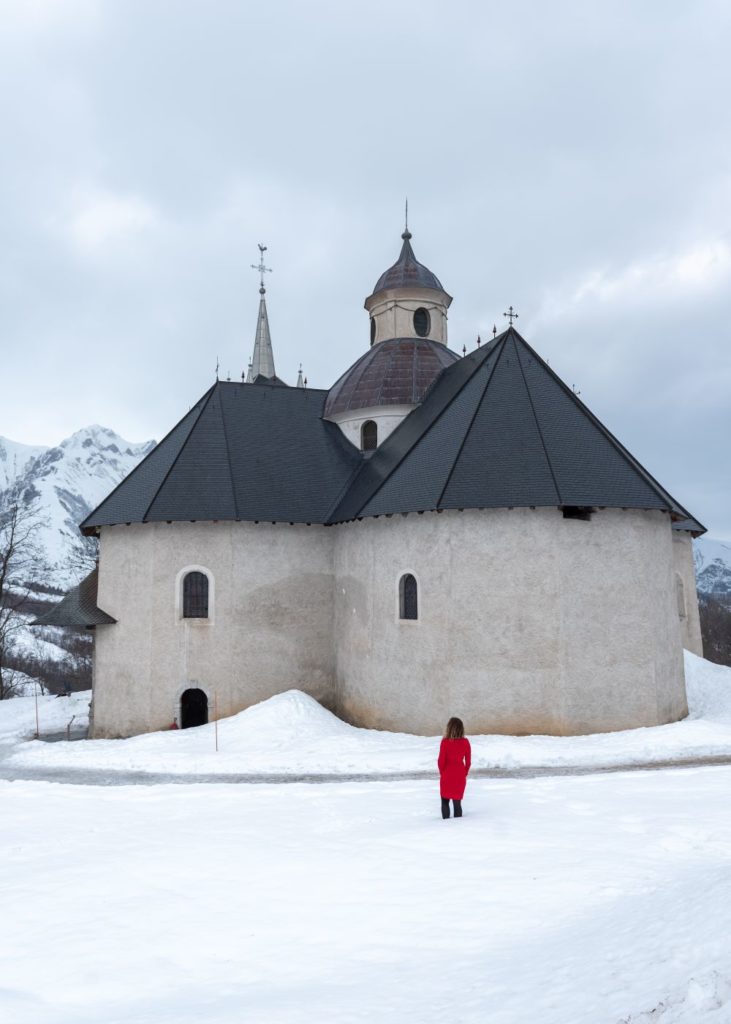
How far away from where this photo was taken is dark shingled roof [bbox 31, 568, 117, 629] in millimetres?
25266

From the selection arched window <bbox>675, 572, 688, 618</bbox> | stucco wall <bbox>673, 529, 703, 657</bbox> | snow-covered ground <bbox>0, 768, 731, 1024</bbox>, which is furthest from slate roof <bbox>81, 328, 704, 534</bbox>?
snow-covered ground <bbox>0, 768, 731, 1024</bbox>

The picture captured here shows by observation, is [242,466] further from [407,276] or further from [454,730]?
[454,730]

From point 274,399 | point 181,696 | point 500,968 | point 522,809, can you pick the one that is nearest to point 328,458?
point 274,399

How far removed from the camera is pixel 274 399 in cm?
3025

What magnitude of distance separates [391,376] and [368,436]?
7.56ft

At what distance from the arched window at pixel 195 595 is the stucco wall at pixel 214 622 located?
0.28 m

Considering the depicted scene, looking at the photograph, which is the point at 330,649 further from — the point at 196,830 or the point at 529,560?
the point at 196,830

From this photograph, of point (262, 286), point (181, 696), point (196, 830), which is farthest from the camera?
point (262, 286)

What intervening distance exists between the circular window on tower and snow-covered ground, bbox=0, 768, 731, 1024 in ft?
74.2

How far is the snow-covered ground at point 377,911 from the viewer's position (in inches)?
245

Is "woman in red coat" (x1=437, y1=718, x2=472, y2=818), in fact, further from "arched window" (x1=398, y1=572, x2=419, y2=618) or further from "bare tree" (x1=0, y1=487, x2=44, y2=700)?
"bare tree" (x1=0, y1=487, x2=44, y2=700)

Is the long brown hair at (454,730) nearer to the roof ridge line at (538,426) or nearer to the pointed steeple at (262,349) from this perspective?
the roof ridge line at (538,426)

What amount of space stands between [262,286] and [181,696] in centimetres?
3686

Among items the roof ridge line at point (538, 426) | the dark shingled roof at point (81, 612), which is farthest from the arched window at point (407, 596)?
the dark shingled roof at point (81, 612)
